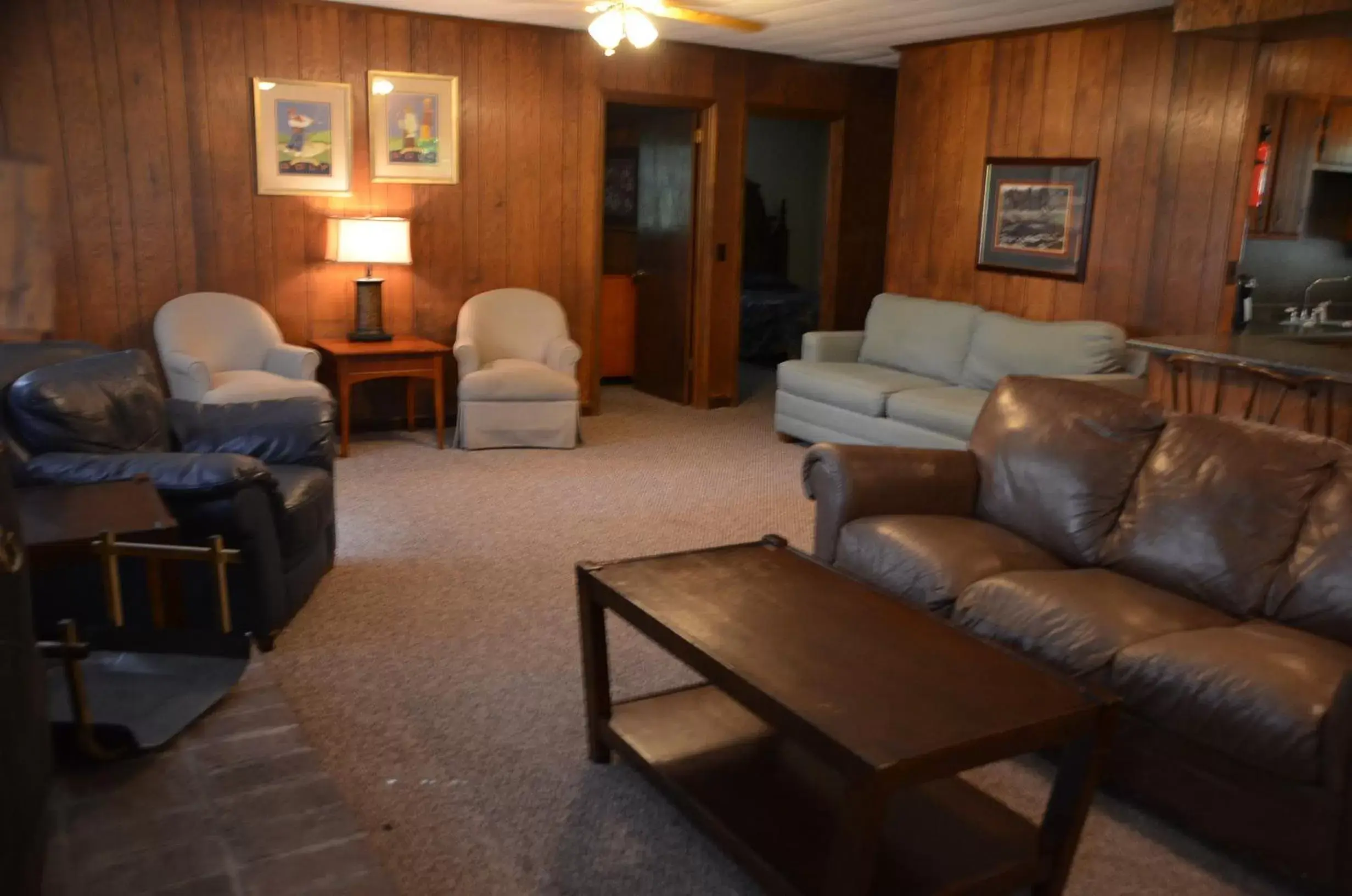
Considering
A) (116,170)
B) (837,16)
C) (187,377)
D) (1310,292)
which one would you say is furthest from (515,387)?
(1310,292)

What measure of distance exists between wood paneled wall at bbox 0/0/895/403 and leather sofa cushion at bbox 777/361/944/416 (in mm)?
1184

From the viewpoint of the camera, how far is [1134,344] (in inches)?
179

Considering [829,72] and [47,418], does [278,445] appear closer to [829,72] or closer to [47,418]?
[47,418]

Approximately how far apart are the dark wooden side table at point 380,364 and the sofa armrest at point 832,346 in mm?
2049

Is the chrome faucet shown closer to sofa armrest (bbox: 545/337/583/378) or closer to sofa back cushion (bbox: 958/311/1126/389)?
sofa back cushion (bbox: 958/311/1126/389)

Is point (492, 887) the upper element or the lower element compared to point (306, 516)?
lower

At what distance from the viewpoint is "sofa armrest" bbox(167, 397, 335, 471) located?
12.0ft

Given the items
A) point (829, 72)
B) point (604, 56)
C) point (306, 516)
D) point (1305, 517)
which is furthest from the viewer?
point (829, 72)

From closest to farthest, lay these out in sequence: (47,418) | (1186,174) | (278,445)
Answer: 1. (47,418)
2. (278,445)
3. (1186,174)

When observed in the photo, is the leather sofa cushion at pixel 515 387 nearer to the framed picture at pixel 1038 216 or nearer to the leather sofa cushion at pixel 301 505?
the leather sofa cushion at pixel 301 505

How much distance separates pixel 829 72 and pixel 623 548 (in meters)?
4.34

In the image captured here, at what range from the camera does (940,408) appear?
17.0 feet

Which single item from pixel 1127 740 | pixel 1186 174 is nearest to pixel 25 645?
pixel 1127 740

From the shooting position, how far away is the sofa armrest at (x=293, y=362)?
17.7 feet
